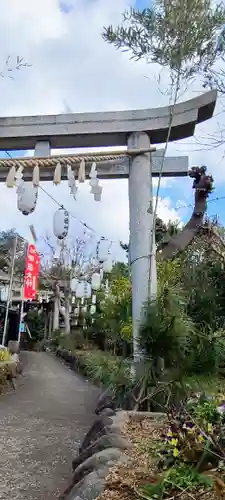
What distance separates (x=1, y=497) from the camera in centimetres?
313

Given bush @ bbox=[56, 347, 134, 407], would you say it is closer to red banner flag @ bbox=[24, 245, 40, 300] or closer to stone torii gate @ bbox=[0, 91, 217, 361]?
stone torii gate @ bbox=[0, 91, 217, 361]

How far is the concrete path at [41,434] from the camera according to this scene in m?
3.47

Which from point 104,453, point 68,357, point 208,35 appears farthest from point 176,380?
point 68,357

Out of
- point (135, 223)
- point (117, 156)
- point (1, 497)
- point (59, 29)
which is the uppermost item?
point (59, 29)

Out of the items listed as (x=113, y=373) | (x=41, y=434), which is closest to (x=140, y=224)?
(x=113, y=373)

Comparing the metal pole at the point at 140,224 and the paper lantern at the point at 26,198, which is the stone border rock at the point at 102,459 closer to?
the metal pole at the point at 140,224

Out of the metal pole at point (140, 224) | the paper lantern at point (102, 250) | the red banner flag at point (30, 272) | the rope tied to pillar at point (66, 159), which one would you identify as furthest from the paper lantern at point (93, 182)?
the red banner flag at point (30, 272)

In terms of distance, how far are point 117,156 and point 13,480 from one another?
3310 mm

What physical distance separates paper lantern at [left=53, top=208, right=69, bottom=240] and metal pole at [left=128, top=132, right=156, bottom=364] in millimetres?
765

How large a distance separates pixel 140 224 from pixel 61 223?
3.05ft

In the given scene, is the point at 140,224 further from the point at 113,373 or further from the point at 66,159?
the point at 113,373

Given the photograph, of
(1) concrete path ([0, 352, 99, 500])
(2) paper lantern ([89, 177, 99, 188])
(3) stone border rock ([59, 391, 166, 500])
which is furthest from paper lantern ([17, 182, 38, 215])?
(1) concrete path ([0, 352, 99, 500])

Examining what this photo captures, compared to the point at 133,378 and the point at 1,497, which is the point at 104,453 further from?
the point at 133,378

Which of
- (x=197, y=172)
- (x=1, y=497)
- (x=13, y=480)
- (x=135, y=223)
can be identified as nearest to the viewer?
(x=1, y=497)
